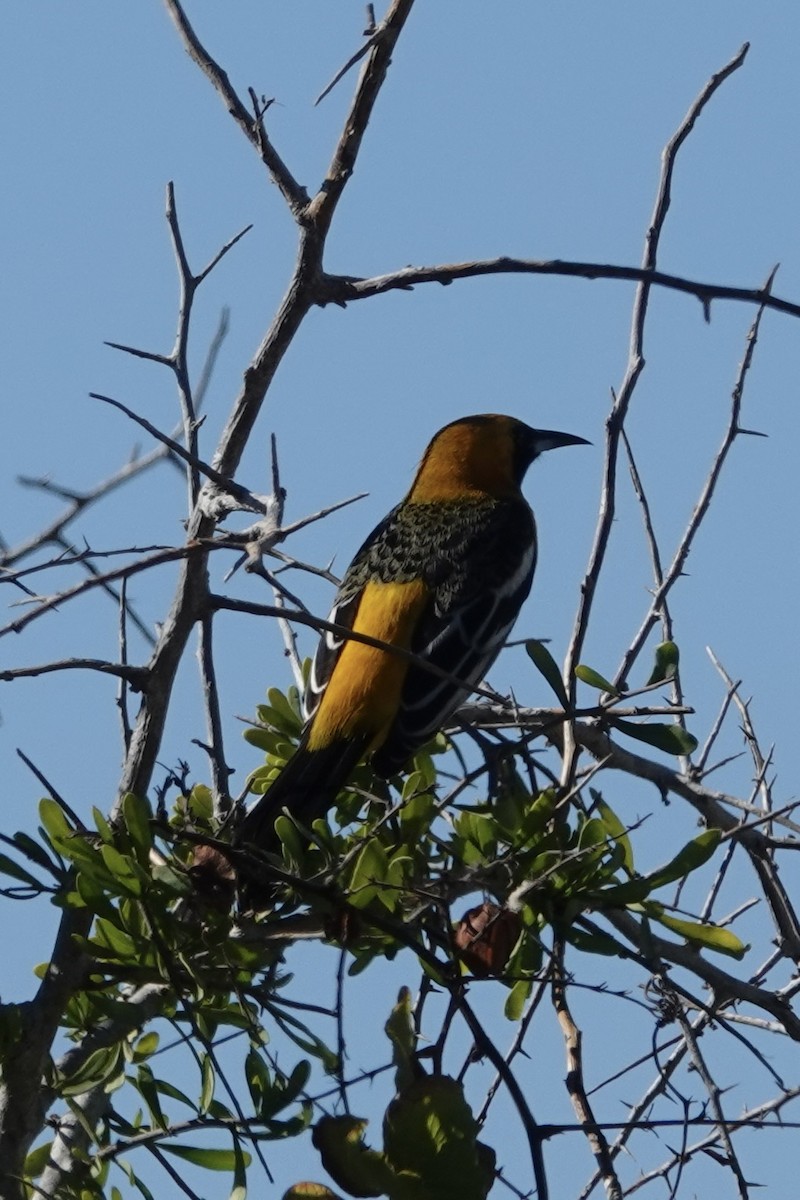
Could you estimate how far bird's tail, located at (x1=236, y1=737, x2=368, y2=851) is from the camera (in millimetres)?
3779

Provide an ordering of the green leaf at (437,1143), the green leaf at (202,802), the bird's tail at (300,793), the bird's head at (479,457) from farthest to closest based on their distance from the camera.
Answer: the bird's head at (479,457)
the bird's tail at (300,793)
the green leaf at (202,802)
the green leaf at (437,1143)

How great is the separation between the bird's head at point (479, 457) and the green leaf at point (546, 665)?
2886 mm

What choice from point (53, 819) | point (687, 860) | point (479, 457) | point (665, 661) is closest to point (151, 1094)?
point (53, 819)

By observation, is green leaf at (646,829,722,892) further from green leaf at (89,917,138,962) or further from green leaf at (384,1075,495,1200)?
green leaf at (89,917,138,962)

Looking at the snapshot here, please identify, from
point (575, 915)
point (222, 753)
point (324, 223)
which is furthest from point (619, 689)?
point (324, 223)

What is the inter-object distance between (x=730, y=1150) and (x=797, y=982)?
37 centimetres

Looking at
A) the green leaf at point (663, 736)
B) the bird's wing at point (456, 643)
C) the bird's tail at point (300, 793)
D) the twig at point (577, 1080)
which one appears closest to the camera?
the twig at point (577, 1080)

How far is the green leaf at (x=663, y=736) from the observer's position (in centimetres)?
324

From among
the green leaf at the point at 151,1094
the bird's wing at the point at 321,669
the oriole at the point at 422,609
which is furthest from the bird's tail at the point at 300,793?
the green leaf at the point at 151,1094

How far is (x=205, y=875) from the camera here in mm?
3016

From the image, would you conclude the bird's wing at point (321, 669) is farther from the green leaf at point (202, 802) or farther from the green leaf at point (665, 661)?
the green leaf at point (665, 661)

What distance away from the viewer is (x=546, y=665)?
3273mm

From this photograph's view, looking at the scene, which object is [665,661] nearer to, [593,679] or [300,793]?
[593,679]

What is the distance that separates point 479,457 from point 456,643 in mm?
1541
